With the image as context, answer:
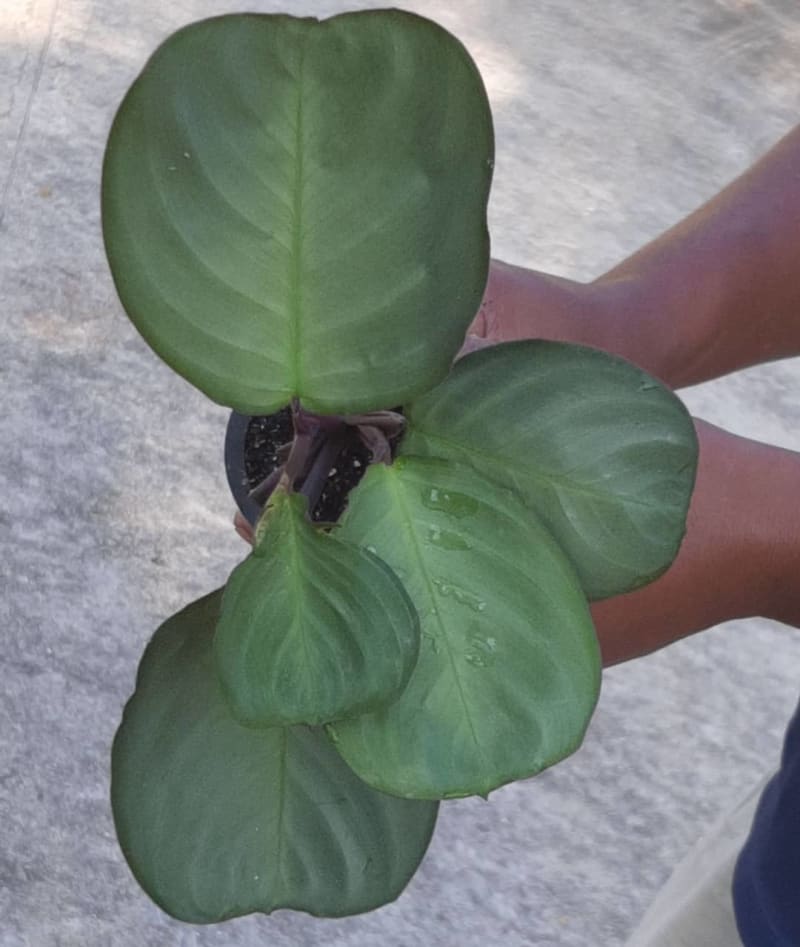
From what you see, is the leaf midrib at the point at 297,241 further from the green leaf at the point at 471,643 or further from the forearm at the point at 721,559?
the forearm at the point at 721,559

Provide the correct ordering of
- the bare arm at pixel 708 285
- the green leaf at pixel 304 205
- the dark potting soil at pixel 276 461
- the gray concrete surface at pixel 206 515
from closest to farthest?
the green leaf at pixel 304 205 < the dark potting soil at pixel 276 461 < the bare arm at pixel 708 285 < the gray concrete surface at pixel 206 515

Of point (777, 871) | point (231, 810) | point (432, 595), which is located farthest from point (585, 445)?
point (777, 871)

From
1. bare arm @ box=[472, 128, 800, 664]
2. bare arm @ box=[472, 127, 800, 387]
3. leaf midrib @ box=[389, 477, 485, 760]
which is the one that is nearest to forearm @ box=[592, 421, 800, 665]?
bare arm @ box=[472, 128, 800, 664]

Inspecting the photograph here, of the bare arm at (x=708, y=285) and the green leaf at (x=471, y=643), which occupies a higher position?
the green leaf at (x=471, y=643)

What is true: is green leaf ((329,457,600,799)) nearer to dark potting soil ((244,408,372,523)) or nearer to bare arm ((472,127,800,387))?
dark potting soil ((244,408,372,523))

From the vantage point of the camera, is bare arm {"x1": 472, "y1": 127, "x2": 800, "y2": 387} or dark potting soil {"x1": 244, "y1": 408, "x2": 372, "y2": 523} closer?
dark potting soil {"x1": 244, "y1": 408, "x2": 372, "y2": 523}

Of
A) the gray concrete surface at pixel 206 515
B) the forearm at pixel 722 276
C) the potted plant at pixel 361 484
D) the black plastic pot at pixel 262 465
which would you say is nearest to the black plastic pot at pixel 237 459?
the black plastic pot at pixel 262 465

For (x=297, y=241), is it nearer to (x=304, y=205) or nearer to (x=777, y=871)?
(x=304, y=205)
